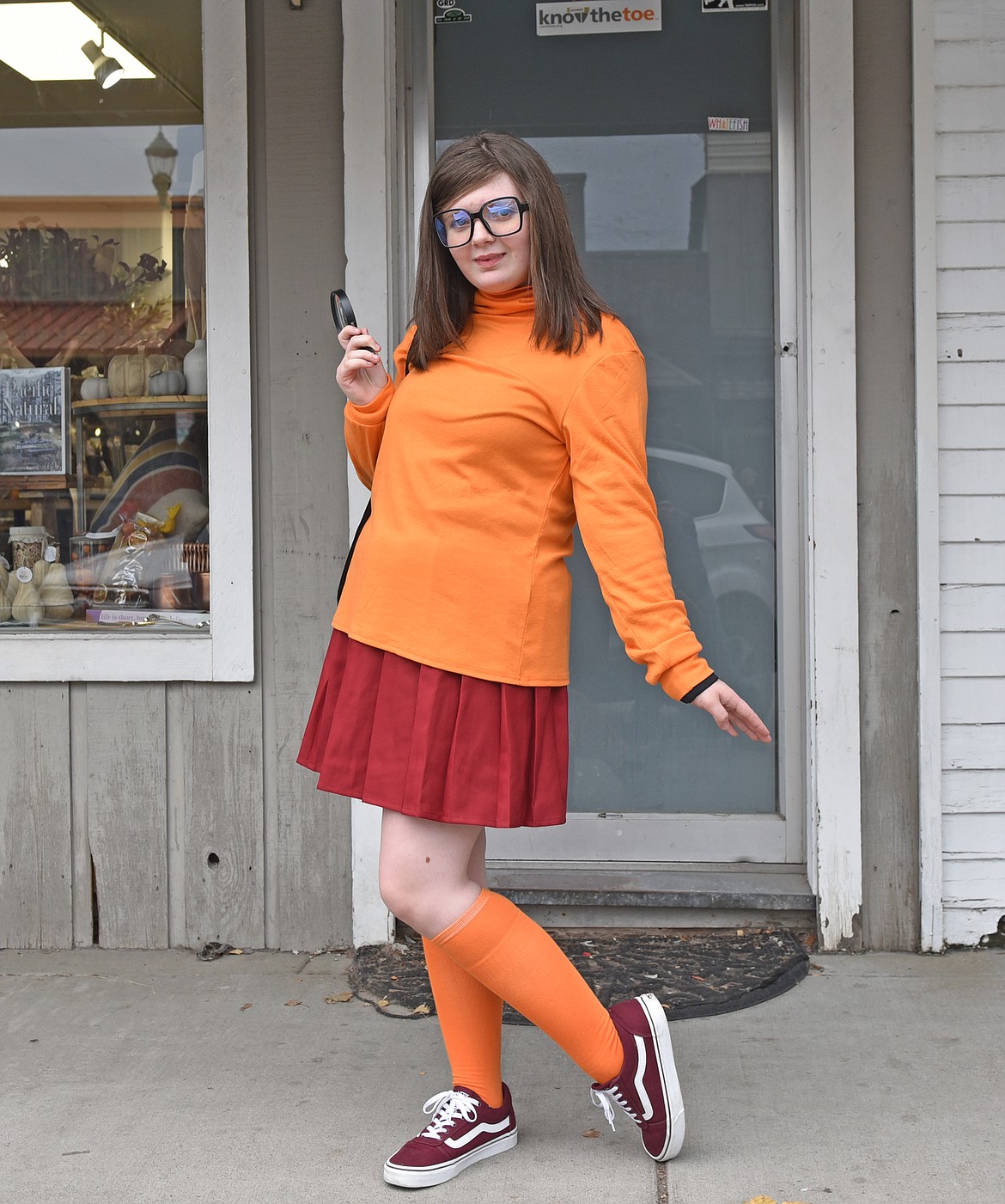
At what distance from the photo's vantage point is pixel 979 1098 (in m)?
2.55

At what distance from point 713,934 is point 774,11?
2626 mm

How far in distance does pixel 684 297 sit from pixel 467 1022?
2207 millimetres

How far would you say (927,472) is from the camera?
10.8 feet

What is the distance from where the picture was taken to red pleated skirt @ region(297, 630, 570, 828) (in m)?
2.12

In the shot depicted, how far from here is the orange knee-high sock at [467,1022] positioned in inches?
90.7

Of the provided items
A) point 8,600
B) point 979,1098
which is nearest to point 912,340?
point 979,1098

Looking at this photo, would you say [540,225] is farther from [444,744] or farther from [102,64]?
[102,64]

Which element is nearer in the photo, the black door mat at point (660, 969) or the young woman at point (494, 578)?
the young woman at point (494, 578)

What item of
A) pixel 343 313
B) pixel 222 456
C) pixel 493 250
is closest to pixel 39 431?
pixel 222 456

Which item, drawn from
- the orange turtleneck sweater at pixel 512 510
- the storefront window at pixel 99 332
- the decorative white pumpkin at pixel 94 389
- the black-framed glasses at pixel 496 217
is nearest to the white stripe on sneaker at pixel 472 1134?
the orange turtleneck sweater at pixel 512 510

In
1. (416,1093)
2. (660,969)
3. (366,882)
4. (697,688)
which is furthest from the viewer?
(366,882)

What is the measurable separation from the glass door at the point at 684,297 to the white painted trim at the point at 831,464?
23cm

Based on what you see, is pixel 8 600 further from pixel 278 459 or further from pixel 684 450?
pixel 684 450

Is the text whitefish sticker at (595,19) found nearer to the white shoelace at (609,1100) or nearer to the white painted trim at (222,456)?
the white painted trim at (222,456)
